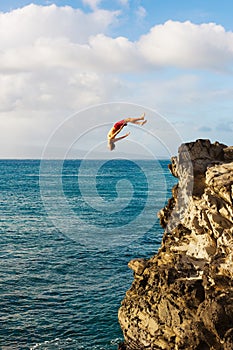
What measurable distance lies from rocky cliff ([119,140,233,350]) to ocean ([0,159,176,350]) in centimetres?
647

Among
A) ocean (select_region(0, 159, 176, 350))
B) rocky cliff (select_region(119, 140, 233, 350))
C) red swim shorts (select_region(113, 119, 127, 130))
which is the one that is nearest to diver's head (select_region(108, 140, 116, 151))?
red swim shorts (select_region(113, 119, 127, 130))

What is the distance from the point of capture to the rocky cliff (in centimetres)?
2136

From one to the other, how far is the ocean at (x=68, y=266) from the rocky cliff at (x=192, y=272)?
6467 mm

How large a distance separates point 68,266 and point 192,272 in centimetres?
2426

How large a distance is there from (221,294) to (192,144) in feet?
33.7

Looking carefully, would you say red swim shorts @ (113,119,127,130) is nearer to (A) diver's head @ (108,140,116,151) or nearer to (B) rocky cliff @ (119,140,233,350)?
(A) diver's head @ (108,140,116,151)

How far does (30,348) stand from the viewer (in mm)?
29000

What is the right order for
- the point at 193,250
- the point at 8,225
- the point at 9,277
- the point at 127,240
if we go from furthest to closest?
1. the point at 8,225
2. the point at 127,240
3. the point at 9,277
4. the point at 193,250

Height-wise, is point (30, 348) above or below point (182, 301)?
below

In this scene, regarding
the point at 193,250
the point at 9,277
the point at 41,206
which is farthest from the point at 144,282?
the point at 41,206

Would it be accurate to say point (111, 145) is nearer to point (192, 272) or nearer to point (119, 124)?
point (119, 124)

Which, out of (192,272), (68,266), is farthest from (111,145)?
(68,266)

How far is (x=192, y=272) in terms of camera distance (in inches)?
960

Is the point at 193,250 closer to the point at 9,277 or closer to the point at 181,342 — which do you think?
the point at 181,342
